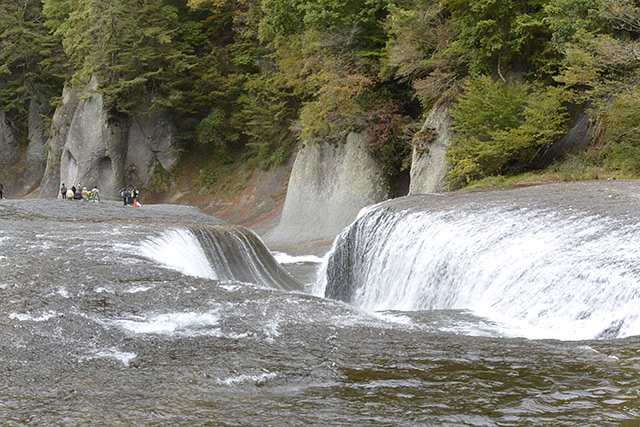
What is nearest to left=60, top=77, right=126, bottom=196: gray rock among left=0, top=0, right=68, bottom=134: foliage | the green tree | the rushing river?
the green tree

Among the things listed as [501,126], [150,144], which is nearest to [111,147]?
[150,144]

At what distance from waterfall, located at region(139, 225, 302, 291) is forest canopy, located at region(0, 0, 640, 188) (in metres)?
6.86

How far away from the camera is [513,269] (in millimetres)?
8992

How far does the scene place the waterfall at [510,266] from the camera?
725 centimetres

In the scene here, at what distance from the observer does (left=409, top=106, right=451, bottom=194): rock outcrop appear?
21906mm

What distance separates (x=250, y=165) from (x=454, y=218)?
27.2m

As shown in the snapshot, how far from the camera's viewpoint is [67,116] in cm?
4397

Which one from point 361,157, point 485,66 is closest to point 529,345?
point 485,66

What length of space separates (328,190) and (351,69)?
5.48 meters

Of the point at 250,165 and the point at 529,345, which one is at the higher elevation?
the point at 250,165

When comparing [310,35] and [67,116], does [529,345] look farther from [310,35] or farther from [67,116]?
[67,116]

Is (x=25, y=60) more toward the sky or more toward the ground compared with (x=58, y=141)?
more toward the sky

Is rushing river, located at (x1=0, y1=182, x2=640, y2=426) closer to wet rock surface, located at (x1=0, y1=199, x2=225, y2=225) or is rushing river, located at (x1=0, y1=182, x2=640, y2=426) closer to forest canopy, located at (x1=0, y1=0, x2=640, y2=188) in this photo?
wet rock surface, located at (x1=0, y1=199, x2=225, y2=225)

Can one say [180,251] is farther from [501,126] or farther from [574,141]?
[574,141]
